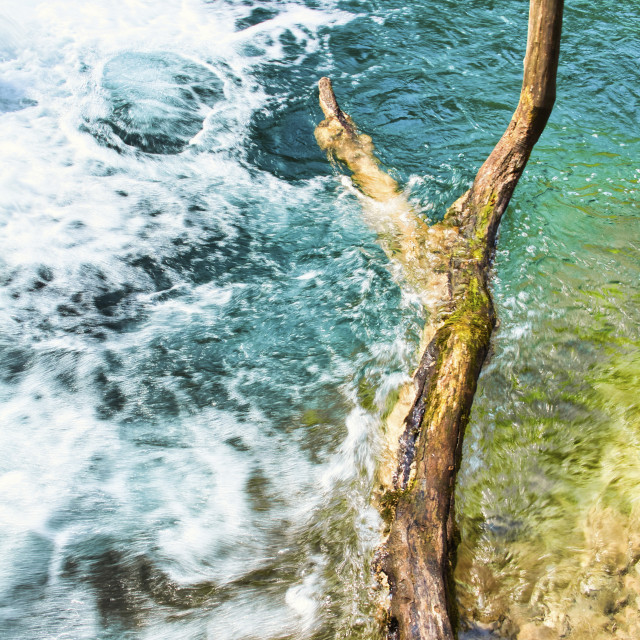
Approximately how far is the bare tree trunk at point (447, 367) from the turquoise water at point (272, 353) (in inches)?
9.7

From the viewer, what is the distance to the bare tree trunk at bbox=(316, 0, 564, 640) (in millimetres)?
2158

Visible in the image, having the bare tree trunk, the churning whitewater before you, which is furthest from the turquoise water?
the bare tree trunk

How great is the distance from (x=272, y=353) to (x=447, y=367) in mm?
1364

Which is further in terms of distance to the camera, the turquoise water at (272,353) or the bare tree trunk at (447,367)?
the turquoise water at (272,353)

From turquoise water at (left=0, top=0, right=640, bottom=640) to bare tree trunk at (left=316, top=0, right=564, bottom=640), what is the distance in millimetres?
246

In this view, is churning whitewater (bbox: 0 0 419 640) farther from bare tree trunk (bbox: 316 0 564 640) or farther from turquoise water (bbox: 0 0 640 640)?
bare tree trunk (bbox: 316 0 564 640)

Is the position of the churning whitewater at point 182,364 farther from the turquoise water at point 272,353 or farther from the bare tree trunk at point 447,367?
the bare tree trunk at point 447,367

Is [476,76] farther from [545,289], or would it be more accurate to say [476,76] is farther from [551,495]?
[551,495]

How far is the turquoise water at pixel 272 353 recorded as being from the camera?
249 cm

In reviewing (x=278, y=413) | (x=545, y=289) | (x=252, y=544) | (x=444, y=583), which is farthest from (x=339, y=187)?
(x=444, y=583)

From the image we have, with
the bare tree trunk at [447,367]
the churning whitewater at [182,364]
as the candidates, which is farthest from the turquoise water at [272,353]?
the bare tree trunk at [447,367]

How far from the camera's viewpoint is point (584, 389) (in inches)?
126

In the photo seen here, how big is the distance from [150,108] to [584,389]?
5972 mm

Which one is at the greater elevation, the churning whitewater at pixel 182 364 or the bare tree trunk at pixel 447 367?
the bare tree trunk at pixel 447 367
